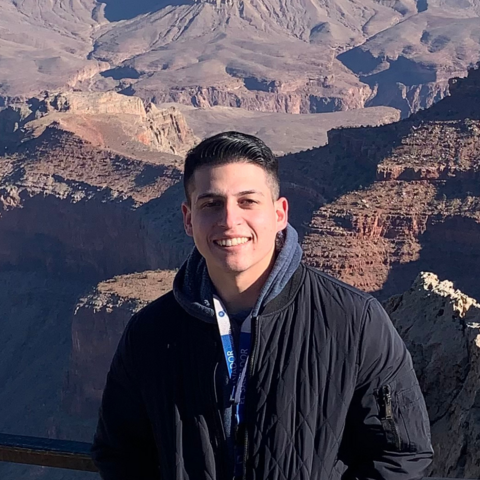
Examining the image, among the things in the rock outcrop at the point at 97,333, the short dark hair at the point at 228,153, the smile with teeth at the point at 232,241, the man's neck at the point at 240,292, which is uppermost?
the short dark hair at the point at 228,153

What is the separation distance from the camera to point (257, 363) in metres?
4.08

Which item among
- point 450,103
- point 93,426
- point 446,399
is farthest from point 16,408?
point 446,399

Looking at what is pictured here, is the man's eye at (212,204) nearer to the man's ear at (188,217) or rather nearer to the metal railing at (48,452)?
the man's ear at (188,217)

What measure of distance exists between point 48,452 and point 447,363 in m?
3.22

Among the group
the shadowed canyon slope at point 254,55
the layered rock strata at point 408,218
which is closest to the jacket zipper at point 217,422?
the layered rock strata at point 408,218

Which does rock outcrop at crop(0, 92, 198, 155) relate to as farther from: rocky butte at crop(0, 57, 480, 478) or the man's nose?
the man's nose

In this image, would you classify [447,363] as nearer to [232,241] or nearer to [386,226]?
[232,241]

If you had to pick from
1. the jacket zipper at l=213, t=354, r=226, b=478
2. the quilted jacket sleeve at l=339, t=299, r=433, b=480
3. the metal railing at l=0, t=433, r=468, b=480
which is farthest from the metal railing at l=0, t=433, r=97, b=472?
the quilted jacket sleeve at l=339, t=299, r=433, b=480

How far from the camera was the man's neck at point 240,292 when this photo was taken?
429 cm

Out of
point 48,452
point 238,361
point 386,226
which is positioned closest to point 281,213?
point 238,361

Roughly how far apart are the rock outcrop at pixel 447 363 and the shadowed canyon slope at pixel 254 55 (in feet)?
413

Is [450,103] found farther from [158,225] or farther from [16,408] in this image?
[16,408]

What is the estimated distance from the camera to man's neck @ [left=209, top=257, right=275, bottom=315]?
4285 mm

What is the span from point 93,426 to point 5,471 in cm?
376
